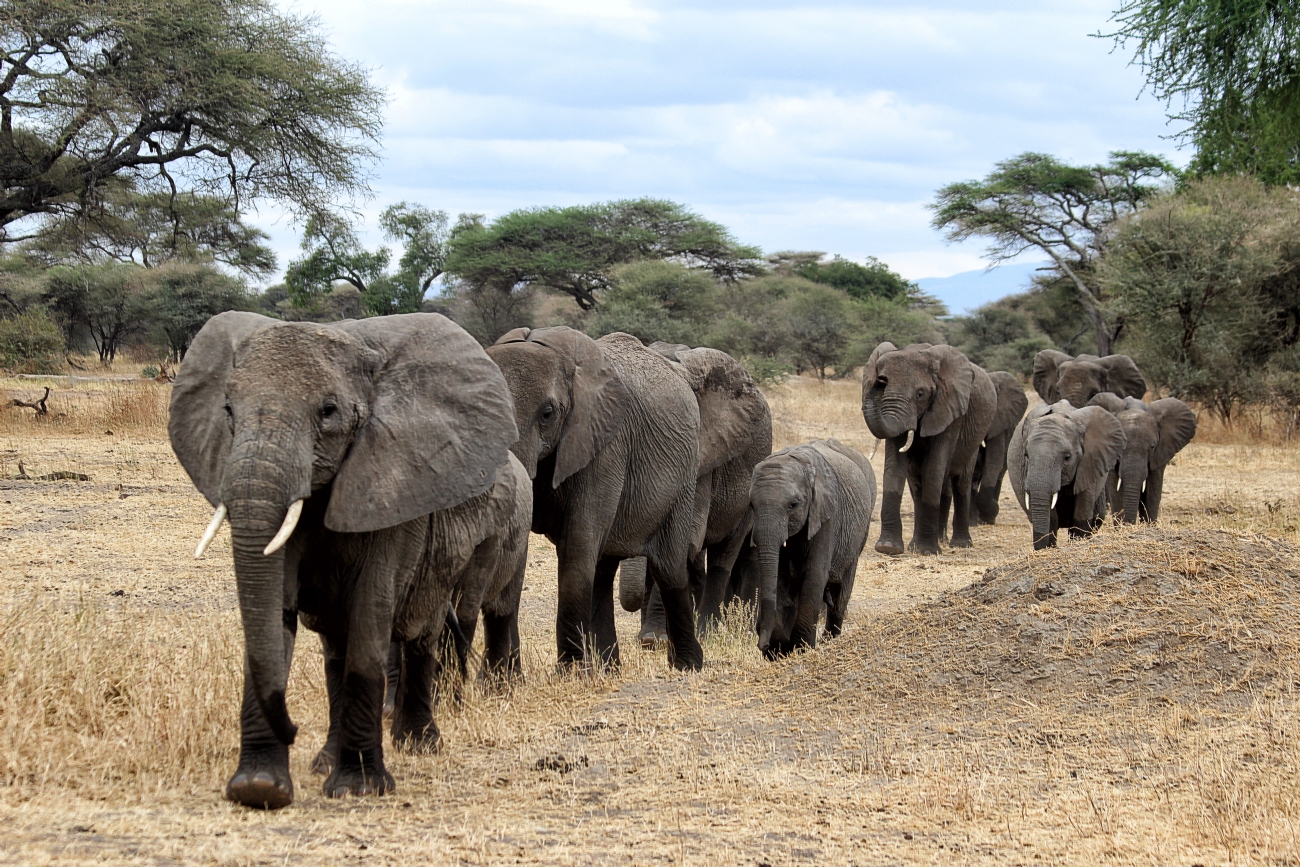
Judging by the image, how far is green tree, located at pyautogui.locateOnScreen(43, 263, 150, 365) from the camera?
3819cm

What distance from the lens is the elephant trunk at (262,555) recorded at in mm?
3867

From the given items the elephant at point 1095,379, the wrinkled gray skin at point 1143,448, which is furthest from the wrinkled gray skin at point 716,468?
the elephant at point 1095,379

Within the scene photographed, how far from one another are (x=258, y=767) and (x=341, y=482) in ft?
3.06

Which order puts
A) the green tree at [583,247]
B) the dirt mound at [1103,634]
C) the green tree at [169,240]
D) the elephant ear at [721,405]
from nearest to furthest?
the dirt mound at [1103,634], the elephant ear at [721,405], the green tree at [169,240], the green tree at [583,247]

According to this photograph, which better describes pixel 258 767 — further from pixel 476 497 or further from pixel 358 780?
pixel 476 497

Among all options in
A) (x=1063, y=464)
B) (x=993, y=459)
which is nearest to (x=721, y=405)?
(x=1063, y=464)

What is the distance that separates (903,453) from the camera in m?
14.1

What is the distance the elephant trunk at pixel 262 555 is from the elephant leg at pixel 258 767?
7.3 inches

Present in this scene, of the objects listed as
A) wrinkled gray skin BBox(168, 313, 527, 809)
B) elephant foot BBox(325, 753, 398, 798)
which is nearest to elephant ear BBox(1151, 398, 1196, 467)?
wrinkled gray skin BBox(168, 313, 527, 809)

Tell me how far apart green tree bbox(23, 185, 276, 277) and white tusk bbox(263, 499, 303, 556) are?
2205 centimetres

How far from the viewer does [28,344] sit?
24.2 m

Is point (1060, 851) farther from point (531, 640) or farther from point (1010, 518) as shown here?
point (1010, 518)

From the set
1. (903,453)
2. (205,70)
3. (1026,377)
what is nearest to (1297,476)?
(903,453)

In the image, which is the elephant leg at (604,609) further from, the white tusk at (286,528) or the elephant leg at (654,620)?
the white tusk at (286,528)
